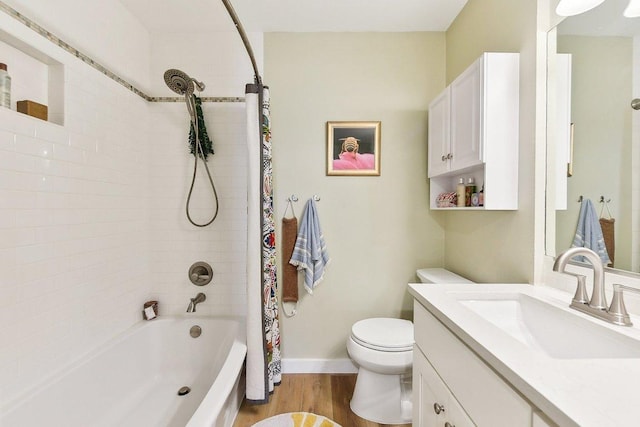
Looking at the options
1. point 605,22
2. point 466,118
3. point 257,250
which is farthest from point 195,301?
point 605,22

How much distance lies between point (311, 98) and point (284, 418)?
2.05m

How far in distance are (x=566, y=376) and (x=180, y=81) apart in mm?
2090

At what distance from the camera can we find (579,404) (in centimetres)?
47

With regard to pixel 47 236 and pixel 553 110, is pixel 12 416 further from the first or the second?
pixel 553 110

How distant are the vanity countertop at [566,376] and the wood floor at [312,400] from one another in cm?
117

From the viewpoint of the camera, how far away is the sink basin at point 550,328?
75 cm

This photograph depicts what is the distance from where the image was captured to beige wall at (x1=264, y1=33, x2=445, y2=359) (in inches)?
80.4

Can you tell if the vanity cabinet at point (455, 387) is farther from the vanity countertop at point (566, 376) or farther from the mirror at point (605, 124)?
the mirror at point (605, 124)

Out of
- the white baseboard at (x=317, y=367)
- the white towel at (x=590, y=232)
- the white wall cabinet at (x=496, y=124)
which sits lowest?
the white baseboard at (x=317, y=367)

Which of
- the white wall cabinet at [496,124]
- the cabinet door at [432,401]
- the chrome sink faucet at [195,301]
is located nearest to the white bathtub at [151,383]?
the chrome sink faucet at [195,301]

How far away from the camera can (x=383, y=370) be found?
1.54 meters

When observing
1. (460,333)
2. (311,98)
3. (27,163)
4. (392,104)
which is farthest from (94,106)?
(460,333)

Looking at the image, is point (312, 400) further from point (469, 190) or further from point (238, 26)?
point (238, 26)

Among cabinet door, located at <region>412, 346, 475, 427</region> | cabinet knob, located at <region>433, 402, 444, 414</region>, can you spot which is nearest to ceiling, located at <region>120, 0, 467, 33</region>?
cabinet door, located at <region>412, 346, 475, 427</region>
